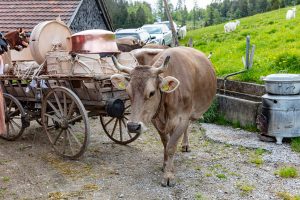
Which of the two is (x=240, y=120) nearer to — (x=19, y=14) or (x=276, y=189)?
(x=276, y=189)

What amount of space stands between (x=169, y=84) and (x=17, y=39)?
381 cm

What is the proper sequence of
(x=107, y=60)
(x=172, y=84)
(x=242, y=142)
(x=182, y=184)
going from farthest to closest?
(x=242, y=142) → (x=107, y=60) → (x=182, y=184) → (x=172, y=84)

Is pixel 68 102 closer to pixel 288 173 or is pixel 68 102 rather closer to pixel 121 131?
pixel 121 131

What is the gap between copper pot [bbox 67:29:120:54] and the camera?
6.79 metres

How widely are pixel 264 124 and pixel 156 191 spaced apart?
2.75m

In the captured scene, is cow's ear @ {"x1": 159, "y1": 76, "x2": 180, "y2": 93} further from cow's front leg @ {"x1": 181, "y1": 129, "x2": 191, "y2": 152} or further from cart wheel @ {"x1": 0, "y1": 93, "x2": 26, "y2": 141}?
cart wheel @ {"x1": 0, "y1": 93, "x2": 26, "y2": 141}

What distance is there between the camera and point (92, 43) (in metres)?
6.81

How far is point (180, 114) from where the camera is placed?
576cm

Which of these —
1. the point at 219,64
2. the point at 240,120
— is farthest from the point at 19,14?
the point at 240,120

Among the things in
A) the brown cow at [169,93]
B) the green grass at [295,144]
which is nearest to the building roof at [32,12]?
the brown cow at [169,93]

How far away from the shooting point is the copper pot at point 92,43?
267 inches

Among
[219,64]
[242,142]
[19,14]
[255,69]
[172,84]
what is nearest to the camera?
[172,84]

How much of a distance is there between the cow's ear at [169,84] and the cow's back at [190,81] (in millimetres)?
289

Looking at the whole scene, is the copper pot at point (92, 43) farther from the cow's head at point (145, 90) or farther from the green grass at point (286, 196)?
the green grass at point (286, 196)
